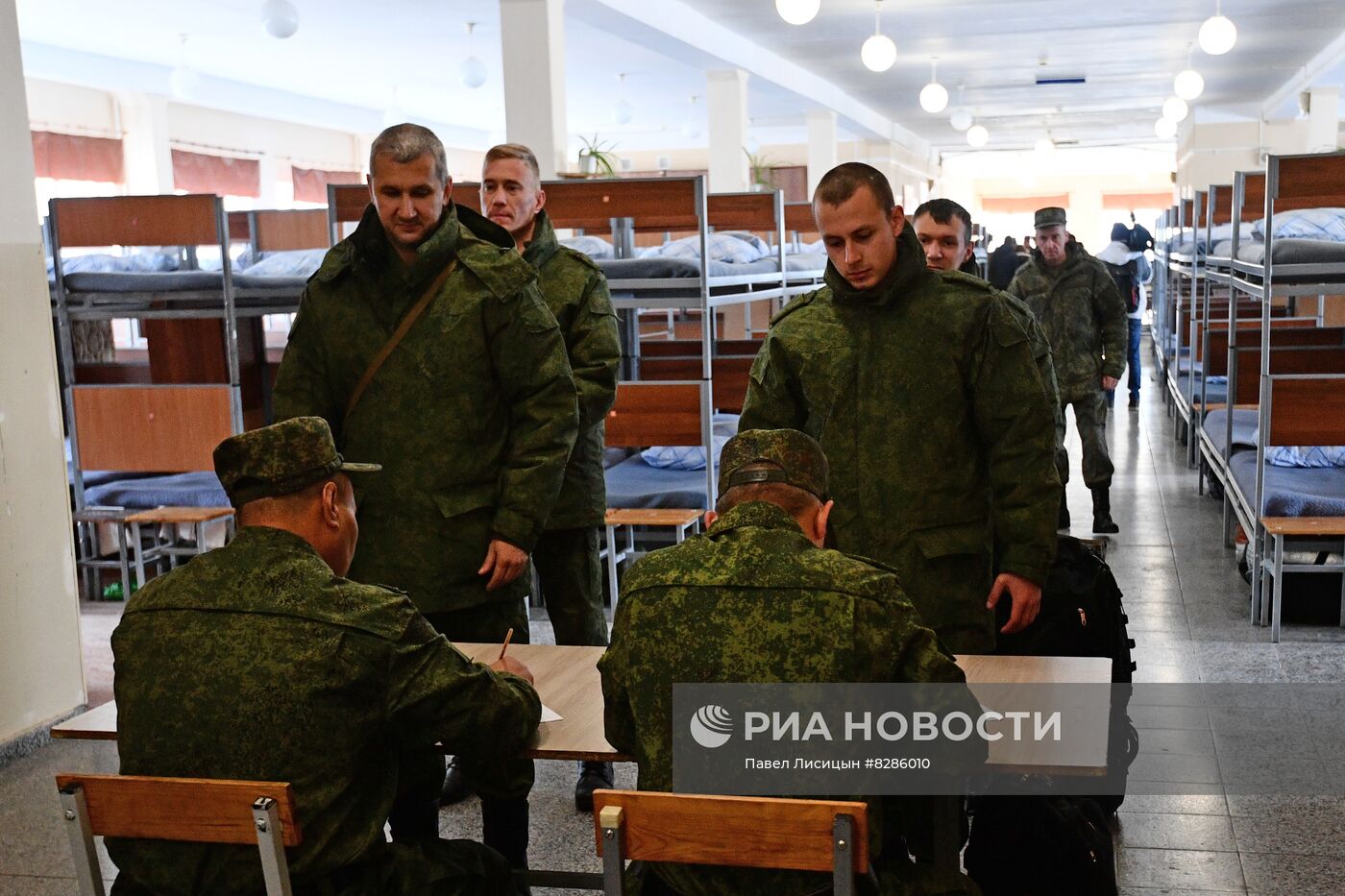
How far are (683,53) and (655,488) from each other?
672 centimetres

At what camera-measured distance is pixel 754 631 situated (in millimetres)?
1833

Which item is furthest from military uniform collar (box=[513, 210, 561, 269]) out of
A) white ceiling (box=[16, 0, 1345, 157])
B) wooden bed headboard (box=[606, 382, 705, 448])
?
white ceiling (box=[16, 0, 1345, 157])

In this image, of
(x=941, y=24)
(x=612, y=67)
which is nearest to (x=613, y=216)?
(x=941, y=24)

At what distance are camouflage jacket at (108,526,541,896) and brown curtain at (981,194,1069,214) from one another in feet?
112

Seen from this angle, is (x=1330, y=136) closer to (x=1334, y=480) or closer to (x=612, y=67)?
(x=612, y=67)

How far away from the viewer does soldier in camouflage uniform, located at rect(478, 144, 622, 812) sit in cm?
348

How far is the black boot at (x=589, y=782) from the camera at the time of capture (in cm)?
357

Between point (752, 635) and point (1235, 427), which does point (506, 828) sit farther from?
point (1235, 427)

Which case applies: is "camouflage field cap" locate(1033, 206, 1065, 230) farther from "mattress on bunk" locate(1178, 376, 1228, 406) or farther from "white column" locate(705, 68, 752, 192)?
"white column" locate(705, 68, 752, 192)

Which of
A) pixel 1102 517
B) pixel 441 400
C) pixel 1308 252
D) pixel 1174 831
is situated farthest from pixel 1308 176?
pixel 441 400

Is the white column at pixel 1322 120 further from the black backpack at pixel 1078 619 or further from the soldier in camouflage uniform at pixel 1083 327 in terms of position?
the black backpack at pixel 1078 619

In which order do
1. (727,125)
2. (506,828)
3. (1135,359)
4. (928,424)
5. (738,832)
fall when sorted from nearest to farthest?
1. (738,832)
2. (928,424)
3. (506,828)
4. (1135,359)
5. (727,125)

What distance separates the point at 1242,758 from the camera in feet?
12.9

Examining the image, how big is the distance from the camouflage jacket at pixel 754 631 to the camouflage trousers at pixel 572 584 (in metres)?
1.58
